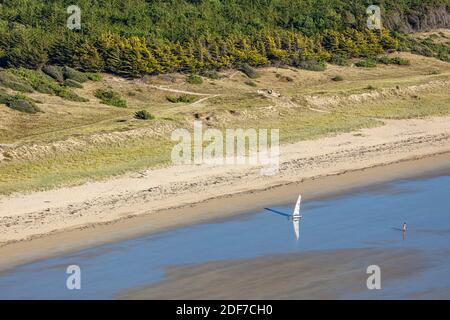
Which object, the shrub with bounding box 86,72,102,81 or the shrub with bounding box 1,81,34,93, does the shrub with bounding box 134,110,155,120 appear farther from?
the shrub with bounding box 86,72,102,81

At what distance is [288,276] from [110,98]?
85.0ft

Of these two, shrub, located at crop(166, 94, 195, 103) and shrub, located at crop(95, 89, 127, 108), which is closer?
shrub, located at crop(95, 89, 127, 108)

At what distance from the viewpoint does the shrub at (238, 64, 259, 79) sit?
2365 inches

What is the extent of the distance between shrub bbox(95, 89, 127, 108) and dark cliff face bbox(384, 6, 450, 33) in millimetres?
29362

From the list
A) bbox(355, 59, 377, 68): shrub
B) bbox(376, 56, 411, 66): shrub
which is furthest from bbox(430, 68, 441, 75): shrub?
bbox(355, 59, 377, 68): shrub

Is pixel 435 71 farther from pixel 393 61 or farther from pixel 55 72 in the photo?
pixel 55 72

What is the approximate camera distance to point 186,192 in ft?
121

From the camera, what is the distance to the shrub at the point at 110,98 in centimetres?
5102

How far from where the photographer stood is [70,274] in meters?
28.0

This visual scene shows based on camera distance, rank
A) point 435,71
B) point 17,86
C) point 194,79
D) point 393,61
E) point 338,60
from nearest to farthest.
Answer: point 17,86 < point 194,79 < point 338,60 < point 435,71 < point 393,61

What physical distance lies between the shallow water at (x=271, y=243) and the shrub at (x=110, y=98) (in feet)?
56.1

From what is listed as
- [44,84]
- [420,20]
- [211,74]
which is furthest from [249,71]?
[420,20]

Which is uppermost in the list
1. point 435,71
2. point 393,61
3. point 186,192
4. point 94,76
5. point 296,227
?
point 393,61

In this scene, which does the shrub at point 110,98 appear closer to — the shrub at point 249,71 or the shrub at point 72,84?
the shrub at point 72,84
